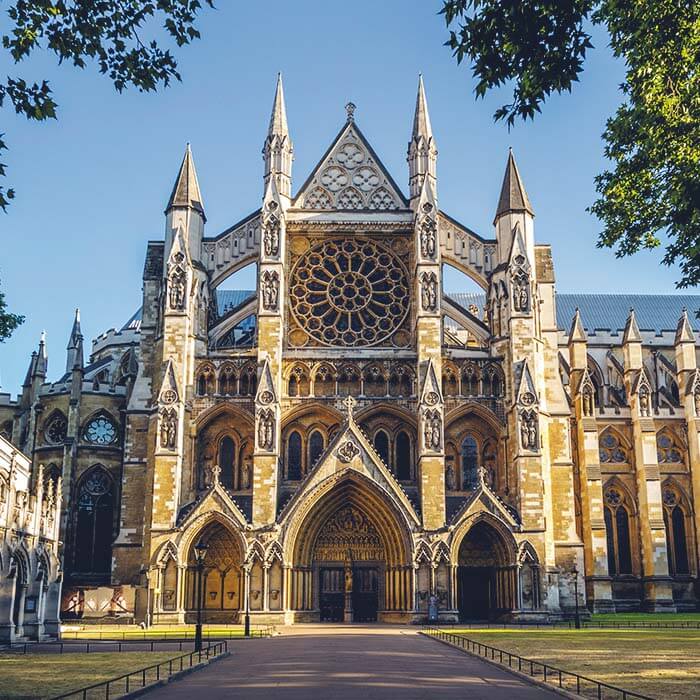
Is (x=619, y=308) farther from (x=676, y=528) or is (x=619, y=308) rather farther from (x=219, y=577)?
(x=219, y=577)

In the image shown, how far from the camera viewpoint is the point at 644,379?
60.8 metres

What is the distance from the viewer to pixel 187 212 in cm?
4984

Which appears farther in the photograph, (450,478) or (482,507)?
(450,478)

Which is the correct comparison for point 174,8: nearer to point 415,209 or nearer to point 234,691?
point 234,691

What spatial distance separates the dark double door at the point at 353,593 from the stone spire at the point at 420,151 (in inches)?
792

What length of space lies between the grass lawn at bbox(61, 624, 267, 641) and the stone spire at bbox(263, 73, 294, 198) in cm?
2253

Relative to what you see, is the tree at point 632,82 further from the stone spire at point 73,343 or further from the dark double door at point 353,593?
the stone spire at point 73,343

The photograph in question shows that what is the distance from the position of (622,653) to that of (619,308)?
52.0 metres

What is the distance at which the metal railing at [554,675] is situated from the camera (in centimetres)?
1650

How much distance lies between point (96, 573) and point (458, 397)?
21.5m

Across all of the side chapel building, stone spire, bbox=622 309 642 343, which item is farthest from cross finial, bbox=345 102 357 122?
stone spire, bbox=622 309 642 343

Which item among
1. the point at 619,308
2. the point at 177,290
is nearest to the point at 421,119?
the point at 177,290

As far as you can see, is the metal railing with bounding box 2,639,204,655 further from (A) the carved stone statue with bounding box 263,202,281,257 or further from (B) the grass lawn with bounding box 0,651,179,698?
(A) the carved stone statue with bounding box 263,202,281,257

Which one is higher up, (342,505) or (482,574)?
(342,505)
